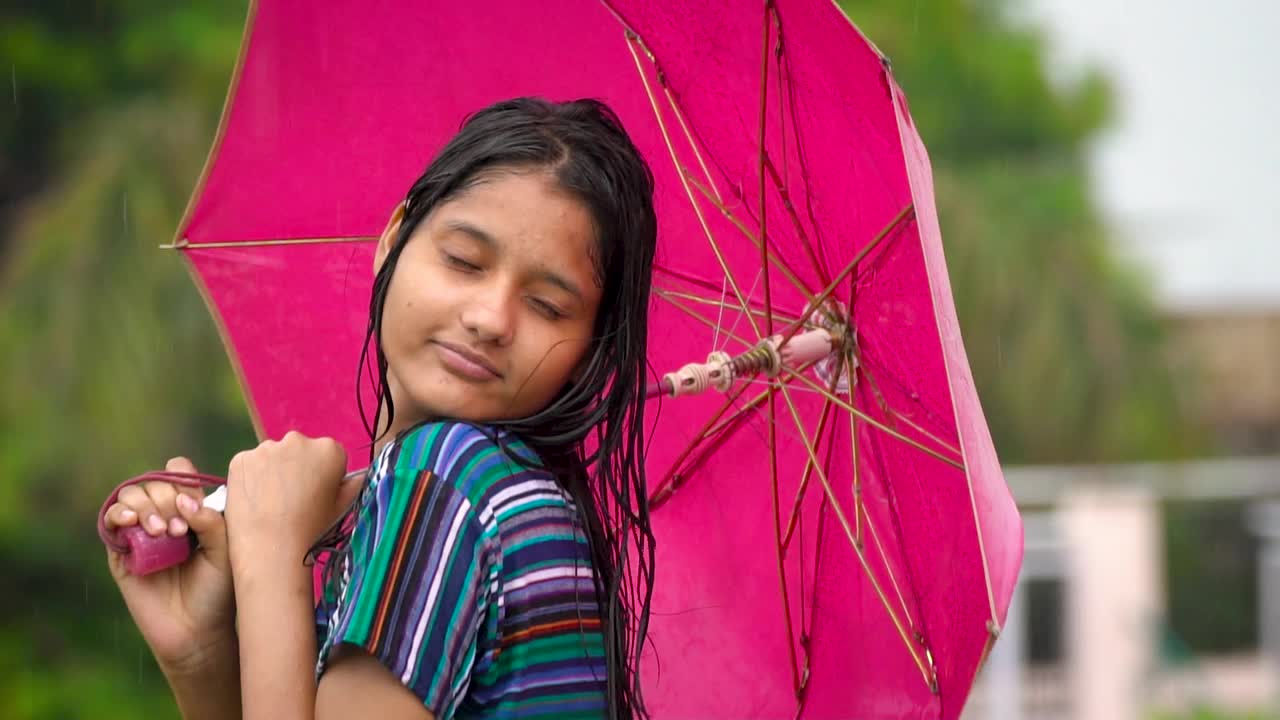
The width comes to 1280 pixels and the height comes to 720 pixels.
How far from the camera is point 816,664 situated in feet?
6.38

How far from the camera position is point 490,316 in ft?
4.61

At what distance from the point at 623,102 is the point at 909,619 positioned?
2.33ft

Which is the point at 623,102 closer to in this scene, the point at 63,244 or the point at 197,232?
the point at 197,232

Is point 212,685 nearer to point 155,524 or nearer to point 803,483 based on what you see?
point 155,524

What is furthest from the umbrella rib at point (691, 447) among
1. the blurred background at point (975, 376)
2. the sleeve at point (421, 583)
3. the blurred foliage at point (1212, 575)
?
the blurred foliage at point (1212, 575)

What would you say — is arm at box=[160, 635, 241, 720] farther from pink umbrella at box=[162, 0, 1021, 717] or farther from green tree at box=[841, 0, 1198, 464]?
green tree at box=[841, 0, 1198, 464]

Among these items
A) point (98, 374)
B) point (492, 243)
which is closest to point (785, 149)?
point (492, 243)

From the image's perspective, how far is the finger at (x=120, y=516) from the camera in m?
1.45

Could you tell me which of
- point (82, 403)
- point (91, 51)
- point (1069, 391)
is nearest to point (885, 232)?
point (82, 403)

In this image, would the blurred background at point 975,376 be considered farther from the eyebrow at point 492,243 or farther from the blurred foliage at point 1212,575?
the eyebrow at point 492,243

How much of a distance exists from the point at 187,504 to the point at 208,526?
28 millimetres

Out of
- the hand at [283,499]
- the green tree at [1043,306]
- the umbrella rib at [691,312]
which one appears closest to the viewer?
the hand at [283,499]

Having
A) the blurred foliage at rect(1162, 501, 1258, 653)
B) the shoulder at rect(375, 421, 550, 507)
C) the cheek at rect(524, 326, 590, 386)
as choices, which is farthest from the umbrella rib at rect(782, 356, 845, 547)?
the blurred foliage at rect(1162, 501, 1258, 653)

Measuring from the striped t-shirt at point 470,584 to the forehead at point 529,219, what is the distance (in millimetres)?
178
